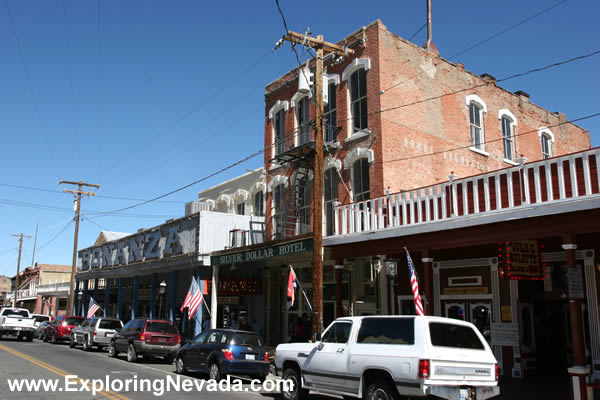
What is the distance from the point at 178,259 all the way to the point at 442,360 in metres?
17.8

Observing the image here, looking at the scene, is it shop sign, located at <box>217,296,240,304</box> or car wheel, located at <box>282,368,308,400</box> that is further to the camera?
shop sign, located at <box>217,296,240,304</box>

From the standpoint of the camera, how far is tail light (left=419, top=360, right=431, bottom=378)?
857cm

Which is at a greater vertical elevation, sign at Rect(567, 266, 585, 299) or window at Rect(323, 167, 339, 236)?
A: window at Rect(323, 167, 339, 236)

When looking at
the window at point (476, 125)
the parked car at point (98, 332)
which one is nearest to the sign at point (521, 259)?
the window at point (476, 125)

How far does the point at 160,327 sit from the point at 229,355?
661 centimetres

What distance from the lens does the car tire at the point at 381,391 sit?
9.07m

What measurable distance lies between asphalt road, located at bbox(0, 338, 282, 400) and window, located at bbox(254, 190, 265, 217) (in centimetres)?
920

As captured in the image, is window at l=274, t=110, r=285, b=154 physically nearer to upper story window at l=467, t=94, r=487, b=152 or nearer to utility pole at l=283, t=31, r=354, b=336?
utility pole at l=283, t=31, r=354, b=336

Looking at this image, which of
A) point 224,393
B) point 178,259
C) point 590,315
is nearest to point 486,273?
point 590,315

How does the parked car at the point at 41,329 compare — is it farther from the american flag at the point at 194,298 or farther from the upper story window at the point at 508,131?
the upper story window at the point at 508,131

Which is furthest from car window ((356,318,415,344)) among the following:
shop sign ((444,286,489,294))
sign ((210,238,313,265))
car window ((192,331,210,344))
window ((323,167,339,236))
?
window ((323,167,339,236))

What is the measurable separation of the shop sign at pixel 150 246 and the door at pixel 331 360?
13503 mm

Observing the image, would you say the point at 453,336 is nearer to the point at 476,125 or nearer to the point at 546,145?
the point at 476,125

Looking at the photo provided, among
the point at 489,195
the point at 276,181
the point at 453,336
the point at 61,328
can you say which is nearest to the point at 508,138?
the point at 276,181
